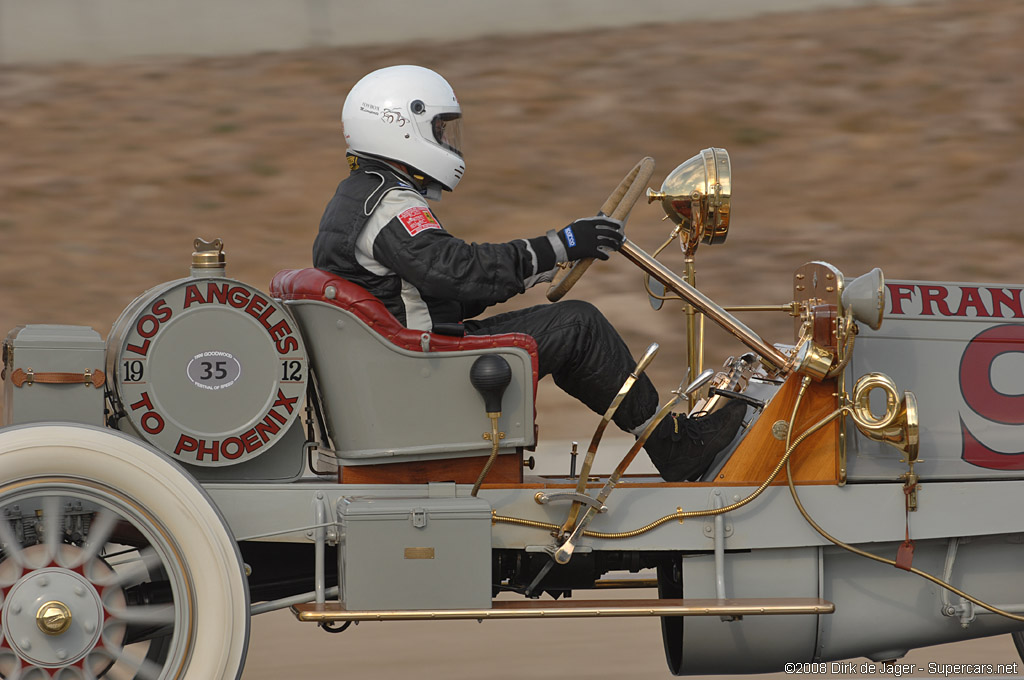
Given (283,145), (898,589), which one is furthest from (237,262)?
(898,589)

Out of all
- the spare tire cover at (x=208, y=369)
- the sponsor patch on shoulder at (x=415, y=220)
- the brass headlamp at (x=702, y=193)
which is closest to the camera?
the spare tire cover at (x=208, y=369)

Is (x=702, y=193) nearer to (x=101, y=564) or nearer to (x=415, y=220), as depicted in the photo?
(x=415, y=220)

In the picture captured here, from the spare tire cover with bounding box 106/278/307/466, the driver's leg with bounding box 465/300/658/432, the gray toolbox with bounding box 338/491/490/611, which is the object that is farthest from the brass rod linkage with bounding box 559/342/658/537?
the spare tire cover with bounding box 106/278/307/466

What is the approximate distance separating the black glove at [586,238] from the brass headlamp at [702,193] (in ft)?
1.07

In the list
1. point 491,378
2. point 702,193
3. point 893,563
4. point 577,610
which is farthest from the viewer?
point 702,193

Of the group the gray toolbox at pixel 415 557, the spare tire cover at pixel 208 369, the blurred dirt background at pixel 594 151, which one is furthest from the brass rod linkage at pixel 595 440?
the blurred dirt background at pixel 594 151

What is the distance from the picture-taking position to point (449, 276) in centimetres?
355

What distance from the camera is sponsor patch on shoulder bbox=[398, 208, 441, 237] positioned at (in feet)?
11.8

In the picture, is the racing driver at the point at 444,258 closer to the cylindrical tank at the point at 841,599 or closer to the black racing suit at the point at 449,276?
the black racing suit at the point at 449,276

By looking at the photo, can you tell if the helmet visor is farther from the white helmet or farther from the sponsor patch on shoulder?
the sponsor patch on shoulder

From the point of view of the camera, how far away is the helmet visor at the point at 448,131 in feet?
12.6

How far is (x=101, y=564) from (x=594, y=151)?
818 centimetres

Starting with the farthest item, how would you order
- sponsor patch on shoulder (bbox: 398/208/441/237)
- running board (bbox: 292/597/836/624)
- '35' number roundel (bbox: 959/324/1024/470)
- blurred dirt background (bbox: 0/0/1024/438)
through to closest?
blurred dirt background (bbox: 0/0/1024/438) → '35' number roundel (bbox: 959/324/1024/470) → sponsor patch on shoulder (bbox: 398/208/441/237) → running board (bbox: 292/597/836/624)

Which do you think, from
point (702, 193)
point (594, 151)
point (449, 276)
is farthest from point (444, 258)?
point (594, 151)
